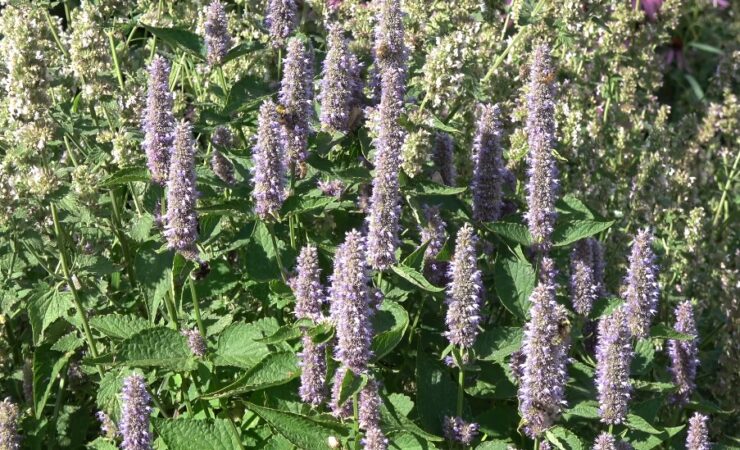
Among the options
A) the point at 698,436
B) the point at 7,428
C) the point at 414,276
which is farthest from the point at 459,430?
the point at 7,428

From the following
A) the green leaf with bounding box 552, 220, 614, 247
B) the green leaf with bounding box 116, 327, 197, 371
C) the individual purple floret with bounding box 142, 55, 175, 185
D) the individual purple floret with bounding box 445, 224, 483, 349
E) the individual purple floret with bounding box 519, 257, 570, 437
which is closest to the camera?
the individual purple floret with bounding box 519, 257, 570, 437

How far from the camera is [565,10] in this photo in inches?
186

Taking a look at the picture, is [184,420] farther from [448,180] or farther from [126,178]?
[448,180]

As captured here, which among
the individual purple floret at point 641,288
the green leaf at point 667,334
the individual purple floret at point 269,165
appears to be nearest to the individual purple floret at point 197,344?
the individual purple floret at point 269,165

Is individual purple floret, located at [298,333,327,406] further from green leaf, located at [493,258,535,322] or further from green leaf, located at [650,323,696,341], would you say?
green leaf, located at [650,323,696,341]

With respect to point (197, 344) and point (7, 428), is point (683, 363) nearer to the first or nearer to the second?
point (197, 344)

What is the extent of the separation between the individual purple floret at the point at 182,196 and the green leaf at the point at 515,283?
106cm

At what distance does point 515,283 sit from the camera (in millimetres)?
3705

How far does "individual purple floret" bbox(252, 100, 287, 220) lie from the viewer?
3.24 m

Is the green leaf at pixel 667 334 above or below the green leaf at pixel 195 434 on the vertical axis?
above

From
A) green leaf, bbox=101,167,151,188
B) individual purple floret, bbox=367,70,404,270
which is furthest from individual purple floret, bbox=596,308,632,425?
green leaf, bbox=101,167,151,188

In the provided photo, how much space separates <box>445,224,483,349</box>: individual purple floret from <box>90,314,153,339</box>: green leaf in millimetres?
1030

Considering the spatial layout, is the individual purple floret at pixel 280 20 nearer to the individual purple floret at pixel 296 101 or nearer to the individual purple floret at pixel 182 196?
the individual purple floret at pixel 296 101

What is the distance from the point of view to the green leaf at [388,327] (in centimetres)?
314
